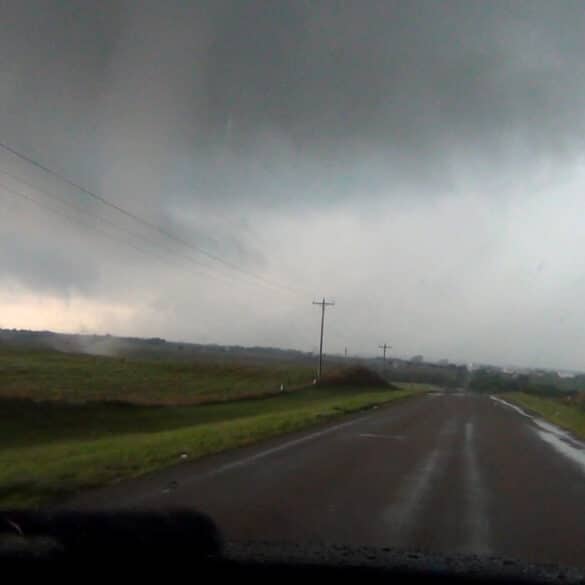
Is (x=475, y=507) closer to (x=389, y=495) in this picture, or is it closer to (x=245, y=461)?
(x=389, y=495)

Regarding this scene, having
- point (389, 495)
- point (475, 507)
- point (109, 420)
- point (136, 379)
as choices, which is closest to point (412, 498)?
point (389, 495)

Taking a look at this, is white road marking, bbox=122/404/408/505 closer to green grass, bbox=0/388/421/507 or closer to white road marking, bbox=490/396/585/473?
green grass, bbox=0/388/421/507

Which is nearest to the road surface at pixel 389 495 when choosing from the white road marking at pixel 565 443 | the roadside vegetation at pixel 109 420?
the white road marking at pixel 565 443

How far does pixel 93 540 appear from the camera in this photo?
21.7 ft

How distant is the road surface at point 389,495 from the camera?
35.5 feet

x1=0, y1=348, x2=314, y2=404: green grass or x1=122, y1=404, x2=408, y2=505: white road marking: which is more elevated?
x1=0, y1=348, x2=314, y2=404: green grass

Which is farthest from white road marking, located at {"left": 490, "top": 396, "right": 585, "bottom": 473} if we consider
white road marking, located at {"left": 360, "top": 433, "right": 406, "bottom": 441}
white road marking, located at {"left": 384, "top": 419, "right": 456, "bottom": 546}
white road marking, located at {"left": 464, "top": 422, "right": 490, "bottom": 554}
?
white road marking, located at {"left": 360, "top": 433, "right": 406, "bottom": 441}

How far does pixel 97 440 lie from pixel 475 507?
586 inches

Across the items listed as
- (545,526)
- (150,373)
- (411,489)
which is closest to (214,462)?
(411,489)

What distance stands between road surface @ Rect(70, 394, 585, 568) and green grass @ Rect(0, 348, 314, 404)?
1839 cm

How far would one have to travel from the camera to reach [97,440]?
26.2 metres

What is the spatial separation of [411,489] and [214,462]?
5050 millimetres

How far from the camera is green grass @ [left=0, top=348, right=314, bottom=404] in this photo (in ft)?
166

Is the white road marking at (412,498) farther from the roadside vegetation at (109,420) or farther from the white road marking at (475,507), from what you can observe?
the roadside vegetation at (109,420)
